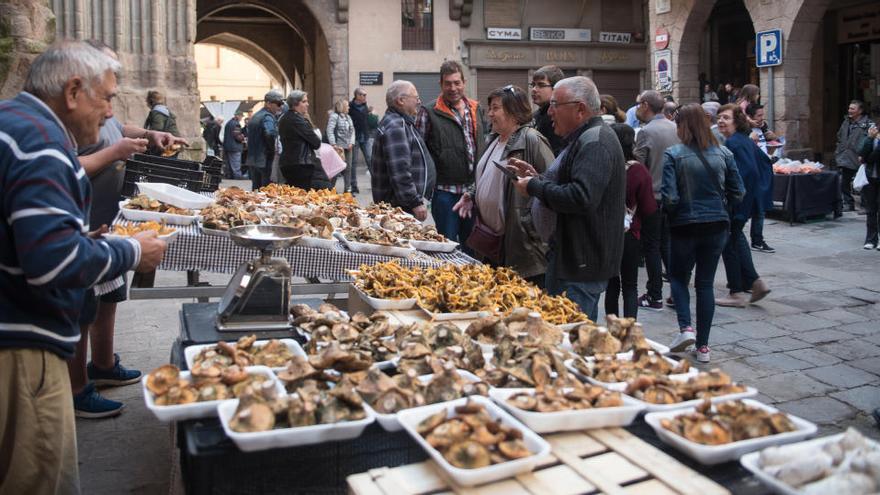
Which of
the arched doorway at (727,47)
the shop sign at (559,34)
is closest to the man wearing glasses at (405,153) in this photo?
the arched doorway at (727,47)

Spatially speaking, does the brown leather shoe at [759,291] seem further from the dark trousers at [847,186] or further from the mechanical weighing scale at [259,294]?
the dark trousers at [847,186]

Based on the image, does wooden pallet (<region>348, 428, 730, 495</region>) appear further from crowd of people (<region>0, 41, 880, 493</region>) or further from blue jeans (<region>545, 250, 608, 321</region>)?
blue jeans (<region>545, 250, 608, 321</region>)

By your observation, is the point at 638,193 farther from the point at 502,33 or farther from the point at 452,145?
the point at 502,33

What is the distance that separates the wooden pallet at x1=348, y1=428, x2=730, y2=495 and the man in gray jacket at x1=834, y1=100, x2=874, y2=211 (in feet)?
39.3

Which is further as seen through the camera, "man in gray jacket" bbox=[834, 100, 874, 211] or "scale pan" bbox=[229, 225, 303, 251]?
"man in gray jacket" bbox=[834, 100, 874, 211]

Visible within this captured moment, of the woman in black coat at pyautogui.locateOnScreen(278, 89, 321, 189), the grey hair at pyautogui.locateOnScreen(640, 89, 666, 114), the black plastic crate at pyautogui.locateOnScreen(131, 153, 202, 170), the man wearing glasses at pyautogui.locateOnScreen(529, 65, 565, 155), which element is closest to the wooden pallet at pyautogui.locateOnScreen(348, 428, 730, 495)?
the man wearing glasses at pyautogui.locateOnScreen(529, 65, 565, 155)

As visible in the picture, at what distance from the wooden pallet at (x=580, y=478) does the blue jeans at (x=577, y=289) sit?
2324 mm

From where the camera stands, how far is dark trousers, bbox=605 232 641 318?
20.0ft

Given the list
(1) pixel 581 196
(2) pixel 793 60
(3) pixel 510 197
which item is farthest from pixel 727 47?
(1) pixel 581 196

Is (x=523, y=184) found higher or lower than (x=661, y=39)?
lower

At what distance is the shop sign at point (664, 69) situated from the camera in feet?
61.5

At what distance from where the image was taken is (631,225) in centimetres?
634

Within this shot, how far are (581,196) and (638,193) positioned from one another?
243 centimetres

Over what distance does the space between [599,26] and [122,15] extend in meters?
15.5
